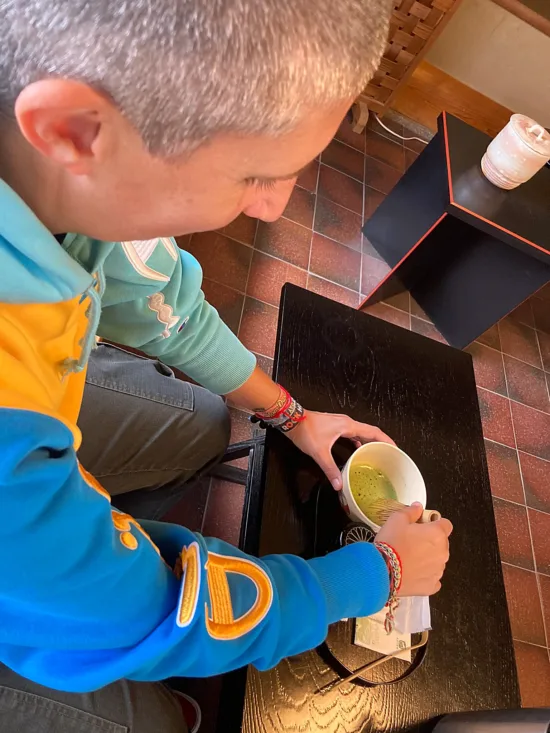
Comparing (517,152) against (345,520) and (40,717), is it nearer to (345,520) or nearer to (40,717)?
(345,520)

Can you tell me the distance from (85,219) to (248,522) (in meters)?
0.51

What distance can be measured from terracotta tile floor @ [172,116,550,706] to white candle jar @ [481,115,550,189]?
61cm

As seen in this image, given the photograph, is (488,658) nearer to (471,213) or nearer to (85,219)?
(85,219)

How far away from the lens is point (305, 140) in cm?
37

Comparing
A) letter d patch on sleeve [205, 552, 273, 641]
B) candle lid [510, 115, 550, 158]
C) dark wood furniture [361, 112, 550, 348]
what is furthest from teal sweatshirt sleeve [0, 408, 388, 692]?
candle lid [510, 115, 550, 158]

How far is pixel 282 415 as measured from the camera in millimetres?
795

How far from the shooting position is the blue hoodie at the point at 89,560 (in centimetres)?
41

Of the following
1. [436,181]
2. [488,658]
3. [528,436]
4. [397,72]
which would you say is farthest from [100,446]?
[397,72]

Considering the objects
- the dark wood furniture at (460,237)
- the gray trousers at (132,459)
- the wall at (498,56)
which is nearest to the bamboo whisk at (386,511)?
the gray trousers at (132,459)

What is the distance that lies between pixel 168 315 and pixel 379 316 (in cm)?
140

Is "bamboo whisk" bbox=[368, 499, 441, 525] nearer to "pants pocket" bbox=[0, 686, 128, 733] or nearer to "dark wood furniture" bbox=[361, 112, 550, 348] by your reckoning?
"pants pocket" bbox=[0, 686, 128, 733]

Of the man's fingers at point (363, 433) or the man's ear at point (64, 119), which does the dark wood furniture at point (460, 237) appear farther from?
the man's ear at point (64, 119)

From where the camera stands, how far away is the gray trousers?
62cm

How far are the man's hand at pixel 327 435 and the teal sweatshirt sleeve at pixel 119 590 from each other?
16cm
